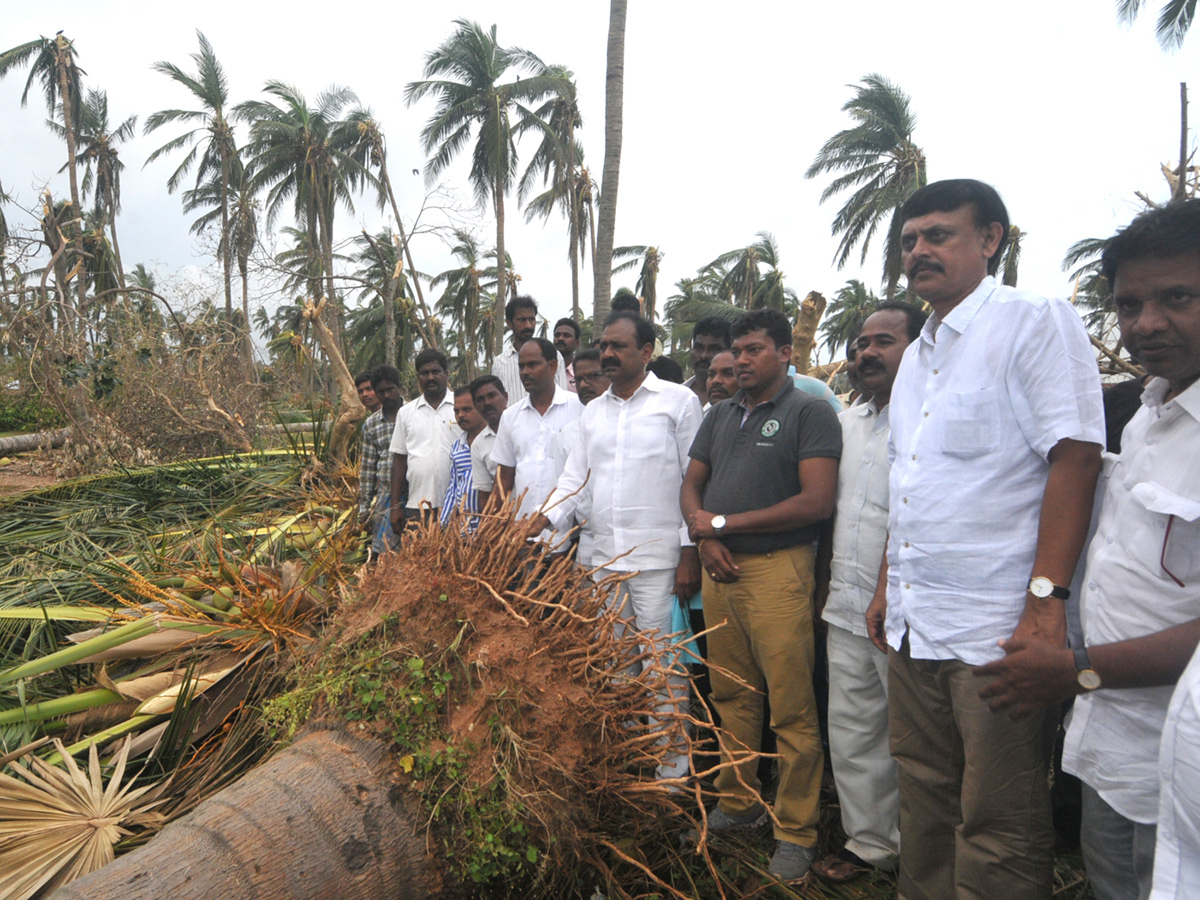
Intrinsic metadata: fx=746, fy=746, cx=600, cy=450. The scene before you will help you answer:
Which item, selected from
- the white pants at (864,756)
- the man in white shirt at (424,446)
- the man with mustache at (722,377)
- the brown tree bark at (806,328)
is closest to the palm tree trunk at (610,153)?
the brown tree bark at (806,328)

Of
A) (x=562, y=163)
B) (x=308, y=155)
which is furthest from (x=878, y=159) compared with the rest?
(x=308, y=155)

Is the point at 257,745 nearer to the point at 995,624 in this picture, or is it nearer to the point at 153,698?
the point at 153,698

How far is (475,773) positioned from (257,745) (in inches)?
57.0

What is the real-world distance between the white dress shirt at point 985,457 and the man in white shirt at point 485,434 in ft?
9.19

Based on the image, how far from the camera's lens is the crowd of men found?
66.2 inches

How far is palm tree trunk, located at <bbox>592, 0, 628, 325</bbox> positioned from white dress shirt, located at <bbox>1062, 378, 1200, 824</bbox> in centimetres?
744

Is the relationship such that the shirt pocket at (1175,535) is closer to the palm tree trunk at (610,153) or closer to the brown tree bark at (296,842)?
the brown tree bark at (296,842)

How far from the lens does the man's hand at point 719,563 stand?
2.84m

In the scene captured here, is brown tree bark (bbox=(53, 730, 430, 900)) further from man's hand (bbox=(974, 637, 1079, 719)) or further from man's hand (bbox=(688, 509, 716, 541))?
man's hand (bbox=(974, 637, 1079, 719))

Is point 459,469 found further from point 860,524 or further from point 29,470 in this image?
point 29,470

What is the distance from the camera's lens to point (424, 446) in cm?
510

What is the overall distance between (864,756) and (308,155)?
26.1m

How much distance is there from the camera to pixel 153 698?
10.1 ft

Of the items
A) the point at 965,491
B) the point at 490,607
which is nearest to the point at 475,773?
the point at 490,607
